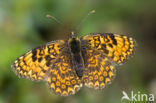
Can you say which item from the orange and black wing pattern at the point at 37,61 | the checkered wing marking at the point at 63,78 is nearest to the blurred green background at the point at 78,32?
the checkered wing marking at the point at 63,78

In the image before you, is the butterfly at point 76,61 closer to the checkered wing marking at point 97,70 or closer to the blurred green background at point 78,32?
the checkered wing marking at point 97,70

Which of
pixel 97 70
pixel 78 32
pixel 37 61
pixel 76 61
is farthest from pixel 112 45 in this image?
pixel 78 32

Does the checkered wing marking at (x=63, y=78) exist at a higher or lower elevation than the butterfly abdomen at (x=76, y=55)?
lower

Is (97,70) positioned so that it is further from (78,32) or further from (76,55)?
(78,32)

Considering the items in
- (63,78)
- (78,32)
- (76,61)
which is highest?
(78,32)

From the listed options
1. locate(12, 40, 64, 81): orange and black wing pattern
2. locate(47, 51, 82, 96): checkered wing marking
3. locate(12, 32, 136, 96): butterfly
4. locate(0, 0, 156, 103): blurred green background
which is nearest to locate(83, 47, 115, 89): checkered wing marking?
locate(12, 32, 136, 96): butterfly

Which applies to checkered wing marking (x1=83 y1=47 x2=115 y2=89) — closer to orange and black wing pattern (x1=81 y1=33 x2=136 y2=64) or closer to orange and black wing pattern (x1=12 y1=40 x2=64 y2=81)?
orange and black wing pattern (x1=81 y1=33 x2=136 y2=64)
